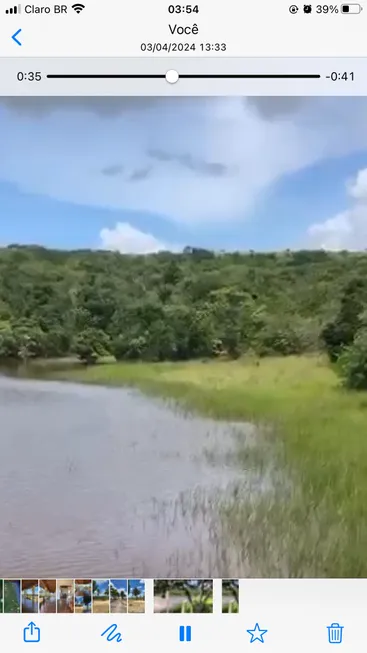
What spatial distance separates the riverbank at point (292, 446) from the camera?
0.80 metres

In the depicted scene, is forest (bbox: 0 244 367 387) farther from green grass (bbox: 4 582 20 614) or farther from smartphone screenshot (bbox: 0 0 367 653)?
green grass (bbox: 4 582 20 614)

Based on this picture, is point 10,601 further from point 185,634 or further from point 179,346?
point 179,346

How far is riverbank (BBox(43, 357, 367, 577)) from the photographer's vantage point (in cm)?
80

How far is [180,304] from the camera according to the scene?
854 mm

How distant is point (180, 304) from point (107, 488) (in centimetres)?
24

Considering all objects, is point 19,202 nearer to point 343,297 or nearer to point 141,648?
point 343,297

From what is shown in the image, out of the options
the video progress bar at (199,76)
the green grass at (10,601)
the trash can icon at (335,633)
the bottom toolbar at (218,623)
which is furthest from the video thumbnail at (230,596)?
the video progress bar at (199,76)

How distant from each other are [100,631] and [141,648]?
52 mm

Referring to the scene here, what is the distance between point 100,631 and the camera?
80cm

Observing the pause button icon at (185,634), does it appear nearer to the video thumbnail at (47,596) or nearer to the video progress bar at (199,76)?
the video thumbnail at (47,596)

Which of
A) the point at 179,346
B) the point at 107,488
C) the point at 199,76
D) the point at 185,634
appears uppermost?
the point at 199,76
